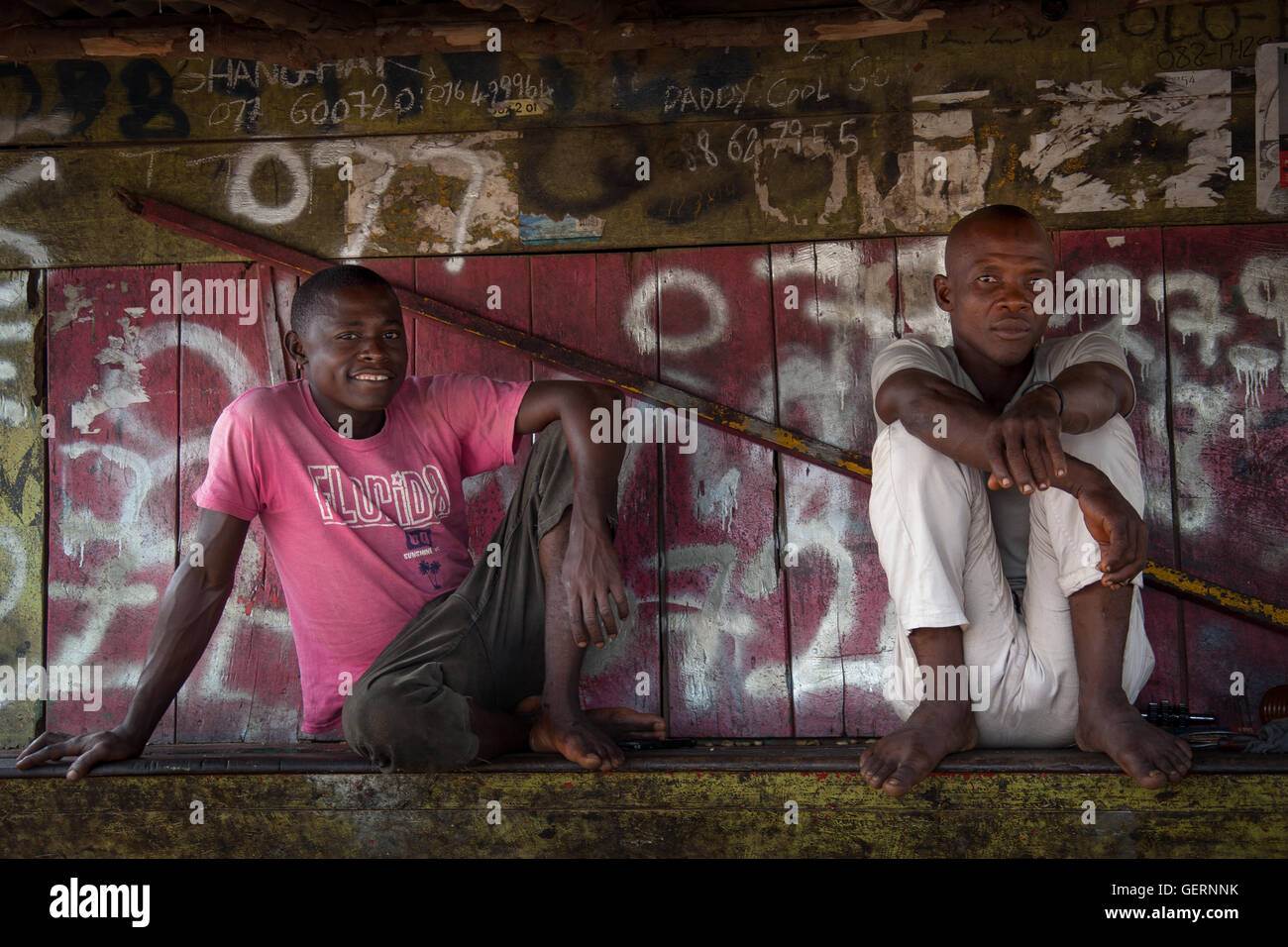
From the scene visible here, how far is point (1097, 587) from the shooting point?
7.84 feet

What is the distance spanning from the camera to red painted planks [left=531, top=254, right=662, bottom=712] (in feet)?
11.0

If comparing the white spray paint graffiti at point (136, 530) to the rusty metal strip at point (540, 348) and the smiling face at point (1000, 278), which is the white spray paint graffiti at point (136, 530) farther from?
the smiling face at point (1000, 278)

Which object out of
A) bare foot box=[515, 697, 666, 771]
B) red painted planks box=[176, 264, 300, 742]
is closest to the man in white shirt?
bare foot box=[515, 697, 666, 771]

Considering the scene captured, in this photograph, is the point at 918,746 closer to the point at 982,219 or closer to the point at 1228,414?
the point at 982,219

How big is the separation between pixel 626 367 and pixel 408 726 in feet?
4.50

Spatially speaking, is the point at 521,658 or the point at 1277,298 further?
the point at 1277,298

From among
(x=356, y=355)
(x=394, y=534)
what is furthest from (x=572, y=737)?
(x=356, y=355)

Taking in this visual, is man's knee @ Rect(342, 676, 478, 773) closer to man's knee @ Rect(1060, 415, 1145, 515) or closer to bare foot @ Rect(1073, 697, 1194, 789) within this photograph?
bare foot @ Rect(1073, 697, 1194, 789)

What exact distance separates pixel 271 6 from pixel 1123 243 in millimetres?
2380

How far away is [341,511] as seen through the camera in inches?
111

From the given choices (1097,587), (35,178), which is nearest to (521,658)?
(1097,587)

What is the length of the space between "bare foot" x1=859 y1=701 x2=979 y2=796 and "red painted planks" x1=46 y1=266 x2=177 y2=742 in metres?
2.20

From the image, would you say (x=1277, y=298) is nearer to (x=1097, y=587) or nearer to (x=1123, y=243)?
(x=1123, y=243)

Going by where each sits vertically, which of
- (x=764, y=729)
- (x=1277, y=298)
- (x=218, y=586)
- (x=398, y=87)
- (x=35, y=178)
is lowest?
(x=764, y=729)
